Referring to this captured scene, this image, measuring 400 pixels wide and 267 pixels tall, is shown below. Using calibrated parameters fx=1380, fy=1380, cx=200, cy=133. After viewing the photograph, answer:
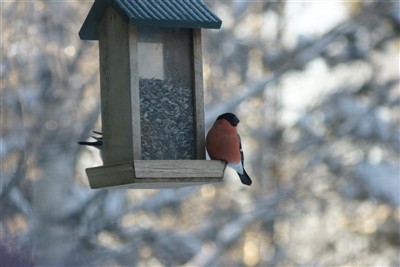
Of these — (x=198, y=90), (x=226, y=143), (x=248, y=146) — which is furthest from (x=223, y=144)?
(x=248, y=146)

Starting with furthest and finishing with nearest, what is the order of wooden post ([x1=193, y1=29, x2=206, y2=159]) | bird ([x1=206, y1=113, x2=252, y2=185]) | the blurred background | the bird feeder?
the blurred background → wooden post ([x1=193, y1=29, x2=206, y2=159]) → bird ([x1=206, y1=113, x2=252, y2=185]) → the bird feeder

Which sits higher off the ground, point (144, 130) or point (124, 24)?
point (124, 24)

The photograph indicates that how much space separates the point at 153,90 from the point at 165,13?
0.29 metres

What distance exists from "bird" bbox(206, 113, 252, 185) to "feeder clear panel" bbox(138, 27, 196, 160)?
0.09 metres

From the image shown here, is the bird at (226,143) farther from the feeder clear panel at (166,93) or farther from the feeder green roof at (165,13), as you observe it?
the feeder green roof at (165,13)

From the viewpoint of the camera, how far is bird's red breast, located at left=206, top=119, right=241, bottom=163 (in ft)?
16.4

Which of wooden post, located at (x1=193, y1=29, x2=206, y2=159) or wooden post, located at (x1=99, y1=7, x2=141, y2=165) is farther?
wooden post, located at (x1=193, y1=29, x2=206, y2=159)

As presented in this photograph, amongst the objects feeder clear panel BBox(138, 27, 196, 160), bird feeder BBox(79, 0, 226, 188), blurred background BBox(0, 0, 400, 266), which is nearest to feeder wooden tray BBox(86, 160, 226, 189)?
bird feeder BBox(79, 0, 226, 188)

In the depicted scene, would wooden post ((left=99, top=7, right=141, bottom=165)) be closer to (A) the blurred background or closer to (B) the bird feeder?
(B) the bird feeder

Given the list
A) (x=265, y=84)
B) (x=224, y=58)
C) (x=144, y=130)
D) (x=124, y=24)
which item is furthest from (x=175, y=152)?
(x=224, y=58)

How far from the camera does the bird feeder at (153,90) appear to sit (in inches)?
192

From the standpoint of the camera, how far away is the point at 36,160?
1115 cm

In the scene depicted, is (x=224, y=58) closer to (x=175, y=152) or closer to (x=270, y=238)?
(x=270, y=238)

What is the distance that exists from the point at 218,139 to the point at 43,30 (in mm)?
6898
